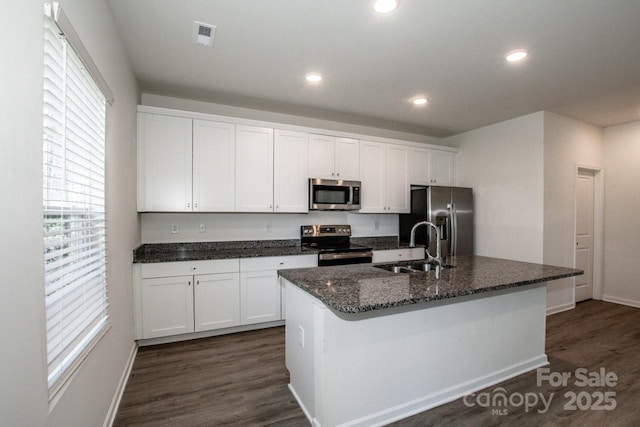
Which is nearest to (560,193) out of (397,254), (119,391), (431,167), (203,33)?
(431,167)

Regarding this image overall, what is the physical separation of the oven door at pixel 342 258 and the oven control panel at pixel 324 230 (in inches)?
22.2

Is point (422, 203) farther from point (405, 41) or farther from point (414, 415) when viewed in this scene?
point (414, 415)

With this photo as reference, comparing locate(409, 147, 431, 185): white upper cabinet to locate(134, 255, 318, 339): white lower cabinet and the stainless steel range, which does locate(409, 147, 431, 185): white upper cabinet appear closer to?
the stainless steel range

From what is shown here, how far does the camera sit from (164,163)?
3.10 meters

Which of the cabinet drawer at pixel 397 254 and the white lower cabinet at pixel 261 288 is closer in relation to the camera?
the white lower cabinet at pixel 261 288

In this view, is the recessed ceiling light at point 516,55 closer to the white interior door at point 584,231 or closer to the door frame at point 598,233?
the white interior door at point 584,231

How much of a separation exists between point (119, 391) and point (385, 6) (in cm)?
316

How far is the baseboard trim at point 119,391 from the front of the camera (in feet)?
5.96

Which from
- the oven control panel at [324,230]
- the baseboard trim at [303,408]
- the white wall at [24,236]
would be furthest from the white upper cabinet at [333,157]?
the white wall at [24,236]

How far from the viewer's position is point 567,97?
3316 millimetres

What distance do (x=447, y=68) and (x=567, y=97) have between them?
1.74m

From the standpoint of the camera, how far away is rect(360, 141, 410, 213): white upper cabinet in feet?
13.6

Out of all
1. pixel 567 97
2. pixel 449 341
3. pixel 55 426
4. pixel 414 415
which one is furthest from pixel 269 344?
pixel 567 97

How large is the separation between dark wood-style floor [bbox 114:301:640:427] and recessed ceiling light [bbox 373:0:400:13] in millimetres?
2640
